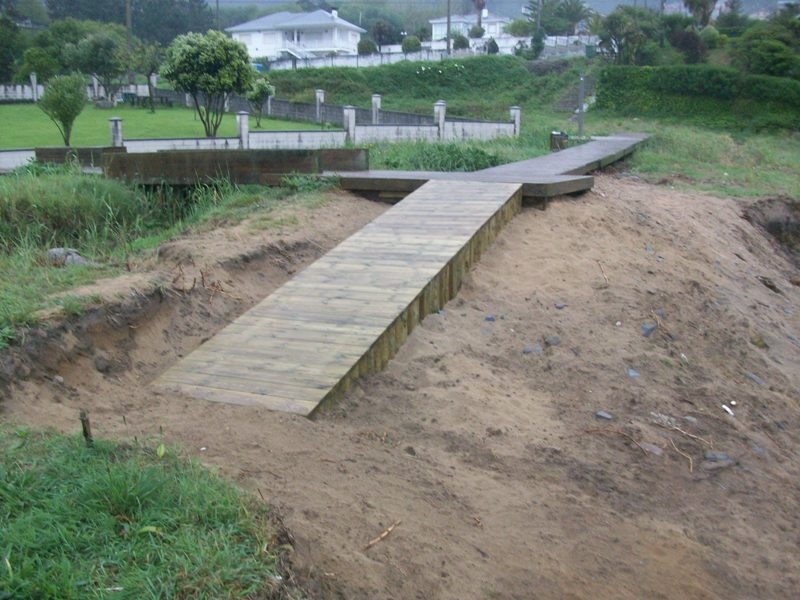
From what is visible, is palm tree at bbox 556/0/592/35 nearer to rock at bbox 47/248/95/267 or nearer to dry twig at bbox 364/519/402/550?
rock at bbox 47/248/95/267

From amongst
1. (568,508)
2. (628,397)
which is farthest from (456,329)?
(568,508)

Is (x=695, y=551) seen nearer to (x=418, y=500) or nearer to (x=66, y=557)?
(x=418, y=500)

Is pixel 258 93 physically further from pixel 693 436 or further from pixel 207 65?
pixel 693 436

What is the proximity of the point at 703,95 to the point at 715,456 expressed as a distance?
3175cm

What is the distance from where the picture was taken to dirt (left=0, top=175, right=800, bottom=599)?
3.54m

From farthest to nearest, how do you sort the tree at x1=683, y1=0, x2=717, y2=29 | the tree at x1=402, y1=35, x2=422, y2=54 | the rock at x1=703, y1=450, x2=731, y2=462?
the tree at x1=402, y1=35, x2=422, y2=54 < the tree at x1=683, y1=0, x2=717, y2=29 < the rock at x1=703, y1=450, x2=731, y2=462

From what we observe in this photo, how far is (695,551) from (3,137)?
1040 inches

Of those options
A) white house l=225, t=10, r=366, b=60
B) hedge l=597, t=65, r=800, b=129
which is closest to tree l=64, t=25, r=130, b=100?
hedge l=597, t=65, r=800, b=129

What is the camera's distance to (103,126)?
29.8m

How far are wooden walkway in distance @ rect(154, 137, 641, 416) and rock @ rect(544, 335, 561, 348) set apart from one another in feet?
2.72

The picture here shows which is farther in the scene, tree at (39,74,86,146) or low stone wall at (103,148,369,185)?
tree at (39,74,86,146)

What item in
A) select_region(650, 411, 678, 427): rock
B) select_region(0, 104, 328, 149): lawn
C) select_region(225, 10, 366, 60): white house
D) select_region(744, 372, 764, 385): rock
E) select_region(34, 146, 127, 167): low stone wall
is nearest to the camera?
select_region(650, 411, 678, 427): rock

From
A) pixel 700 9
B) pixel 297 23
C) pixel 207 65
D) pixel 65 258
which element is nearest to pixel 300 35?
pixel 297 23

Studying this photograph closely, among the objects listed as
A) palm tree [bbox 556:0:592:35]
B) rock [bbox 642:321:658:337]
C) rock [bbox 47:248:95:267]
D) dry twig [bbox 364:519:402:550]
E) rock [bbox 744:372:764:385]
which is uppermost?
palm tree [bbox 556:0:592:35]
